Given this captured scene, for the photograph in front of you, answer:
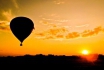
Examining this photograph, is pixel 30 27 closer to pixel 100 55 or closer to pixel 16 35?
pixel 16 35

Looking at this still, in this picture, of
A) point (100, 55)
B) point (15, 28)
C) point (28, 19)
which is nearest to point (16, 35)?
point (15, 28)

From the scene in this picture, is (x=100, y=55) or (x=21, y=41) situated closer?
(x=21, y=41)

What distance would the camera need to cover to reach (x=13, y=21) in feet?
112

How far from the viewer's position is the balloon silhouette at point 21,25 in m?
34.1

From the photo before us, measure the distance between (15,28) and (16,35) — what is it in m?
1.26

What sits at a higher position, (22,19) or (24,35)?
(22,19)

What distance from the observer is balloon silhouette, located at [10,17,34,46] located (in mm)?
34081

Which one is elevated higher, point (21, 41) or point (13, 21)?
point (13, 21)

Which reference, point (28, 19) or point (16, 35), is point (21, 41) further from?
point (28, 19)

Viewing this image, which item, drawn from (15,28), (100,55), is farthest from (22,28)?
(100,55)

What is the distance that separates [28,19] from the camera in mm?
34406

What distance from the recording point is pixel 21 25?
34.6 metres

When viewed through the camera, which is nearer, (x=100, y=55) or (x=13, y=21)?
(x=13, y=21)

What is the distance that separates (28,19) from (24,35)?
2933mm
